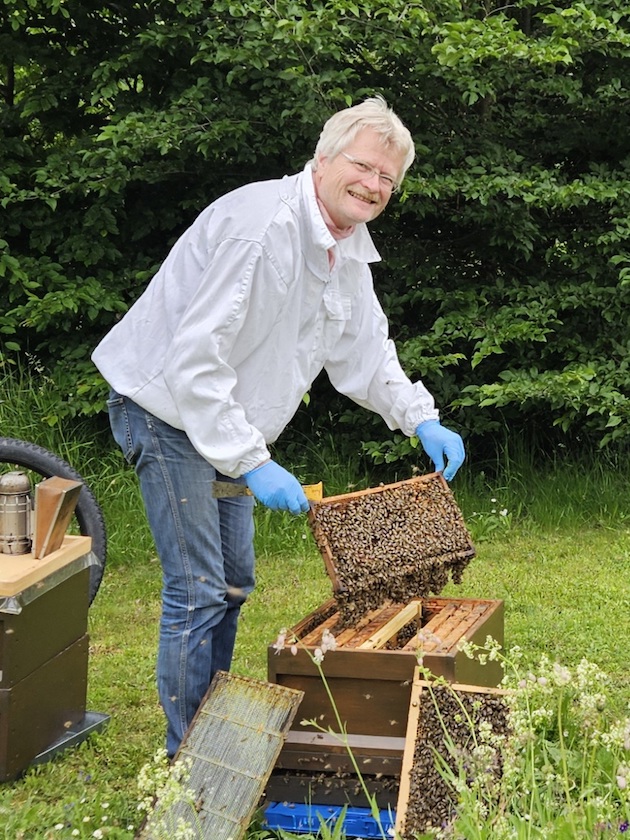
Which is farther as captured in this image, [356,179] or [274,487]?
[356,179]

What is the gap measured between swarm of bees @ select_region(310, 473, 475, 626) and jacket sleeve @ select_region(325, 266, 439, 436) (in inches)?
9.0

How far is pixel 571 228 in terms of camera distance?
20.3 feet

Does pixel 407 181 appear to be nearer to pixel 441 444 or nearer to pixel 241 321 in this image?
pixel 441 444

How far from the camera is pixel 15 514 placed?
295 centimetres

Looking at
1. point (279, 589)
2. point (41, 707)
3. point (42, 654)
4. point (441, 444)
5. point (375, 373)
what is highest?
point (375, 373)

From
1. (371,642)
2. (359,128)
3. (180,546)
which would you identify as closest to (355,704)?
(371,642)

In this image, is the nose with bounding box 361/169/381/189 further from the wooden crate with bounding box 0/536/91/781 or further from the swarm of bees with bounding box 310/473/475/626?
the wooden crate with bounding box 0/536/91/781

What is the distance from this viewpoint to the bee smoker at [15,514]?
2924 millimetres

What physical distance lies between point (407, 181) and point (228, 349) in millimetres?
3330

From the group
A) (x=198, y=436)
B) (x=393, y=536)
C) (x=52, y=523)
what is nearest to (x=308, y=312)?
(x=198, y=436)

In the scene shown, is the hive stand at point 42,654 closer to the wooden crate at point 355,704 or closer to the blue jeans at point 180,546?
the blue jeans at point 180,546

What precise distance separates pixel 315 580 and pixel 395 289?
6.80ft

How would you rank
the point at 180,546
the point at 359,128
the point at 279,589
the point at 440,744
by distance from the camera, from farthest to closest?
the point at 279,589
the point at 180,546
the point at 359,128
the point at 440,744

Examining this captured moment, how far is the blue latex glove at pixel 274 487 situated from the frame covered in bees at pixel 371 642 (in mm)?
184
